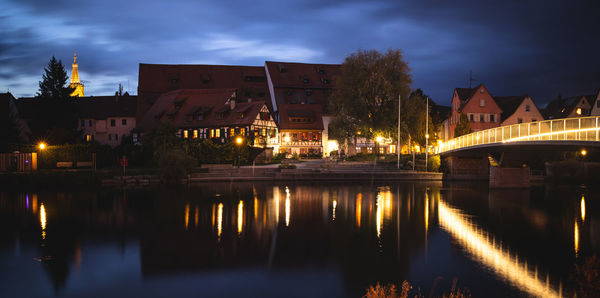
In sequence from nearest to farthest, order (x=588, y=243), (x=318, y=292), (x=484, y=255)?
1. (x=318, y=292)
2. (x=484, y=255)
3. (x=588, y=243)

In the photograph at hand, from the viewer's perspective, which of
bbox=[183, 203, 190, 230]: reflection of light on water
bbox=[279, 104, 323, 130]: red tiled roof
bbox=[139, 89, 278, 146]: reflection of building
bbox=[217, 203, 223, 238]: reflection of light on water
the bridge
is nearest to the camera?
bbox=[217, 203, 223, 238]: reflection of light on water

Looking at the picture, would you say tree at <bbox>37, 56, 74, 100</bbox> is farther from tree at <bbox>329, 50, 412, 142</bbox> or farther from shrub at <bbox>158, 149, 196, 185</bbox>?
tree at <bbox>329, 50, 412, 142</bbox>

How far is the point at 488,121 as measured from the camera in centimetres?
7075

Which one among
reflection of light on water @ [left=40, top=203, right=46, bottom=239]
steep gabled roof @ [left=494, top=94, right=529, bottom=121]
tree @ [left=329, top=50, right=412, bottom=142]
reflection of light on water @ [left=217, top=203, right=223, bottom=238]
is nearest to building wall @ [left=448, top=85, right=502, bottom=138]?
steep gabled roof @ [left=494, top=94, right=529, bottom=121]

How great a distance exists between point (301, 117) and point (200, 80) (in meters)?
19.6

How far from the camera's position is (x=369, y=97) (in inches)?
2243

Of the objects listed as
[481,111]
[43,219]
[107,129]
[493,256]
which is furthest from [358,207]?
[107,129]

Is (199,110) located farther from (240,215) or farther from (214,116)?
(240,215)

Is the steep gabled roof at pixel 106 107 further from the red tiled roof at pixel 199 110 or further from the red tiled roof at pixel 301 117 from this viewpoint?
the red tiled roof at pixel 301 117

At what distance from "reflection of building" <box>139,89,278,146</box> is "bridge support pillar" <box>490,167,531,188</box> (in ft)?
94.2

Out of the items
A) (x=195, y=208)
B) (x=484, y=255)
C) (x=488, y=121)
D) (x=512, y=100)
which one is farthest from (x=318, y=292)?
(x=512, y=100)

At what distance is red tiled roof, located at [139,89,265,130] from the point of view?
60.7 meters

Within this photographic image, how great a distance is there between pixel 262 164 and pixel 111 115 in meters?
28.2

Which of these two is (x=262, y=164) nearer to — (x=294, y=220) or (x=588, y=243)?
(x=294, y=220)
